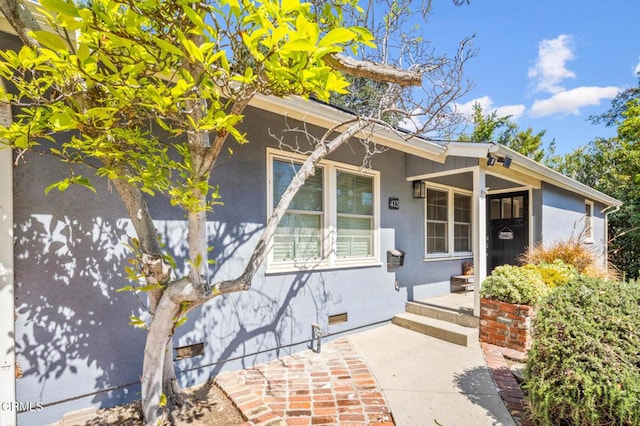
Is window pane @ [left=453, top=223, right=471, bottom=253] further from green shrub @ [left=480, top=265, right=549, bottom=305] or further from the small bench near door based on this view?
green shrub @ [left=480, top=265, right=549, bottom=305]

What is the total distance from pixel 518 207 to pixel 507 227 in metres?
0.58

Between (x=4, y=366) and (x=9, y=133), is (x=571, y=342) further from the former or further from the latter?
(x=4, y=366)

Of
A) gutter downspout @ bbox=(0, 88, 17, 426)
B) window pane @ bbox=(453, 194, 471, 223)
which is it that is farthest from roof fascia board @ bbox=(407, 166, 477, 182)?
gutter downspout @ bbox=(0, 88, 17, 426)

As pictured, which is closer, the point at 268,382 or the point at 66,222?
the point at 66,222

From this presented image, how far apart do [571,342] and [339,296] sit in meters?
2.91

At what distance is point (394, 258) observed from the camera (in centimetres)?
548

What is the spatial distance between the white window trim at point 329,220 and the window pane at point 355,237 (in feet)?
0.28

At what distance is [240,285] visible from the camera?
235 cm

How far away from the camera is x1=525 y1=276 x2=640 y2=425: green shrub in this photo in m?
2.16

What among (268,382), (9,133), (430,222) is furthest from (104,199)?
(430,222)

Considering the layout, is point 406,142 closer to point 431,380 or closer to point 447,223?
point 447,223

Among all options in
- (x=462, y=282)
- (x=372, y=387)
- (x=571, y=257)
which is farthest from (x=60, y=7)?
(x=571, y=257)

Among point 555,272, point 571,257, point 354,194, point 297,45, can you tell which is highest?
point 297,45

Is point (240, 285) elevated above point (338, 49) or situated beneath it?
situated beneath
